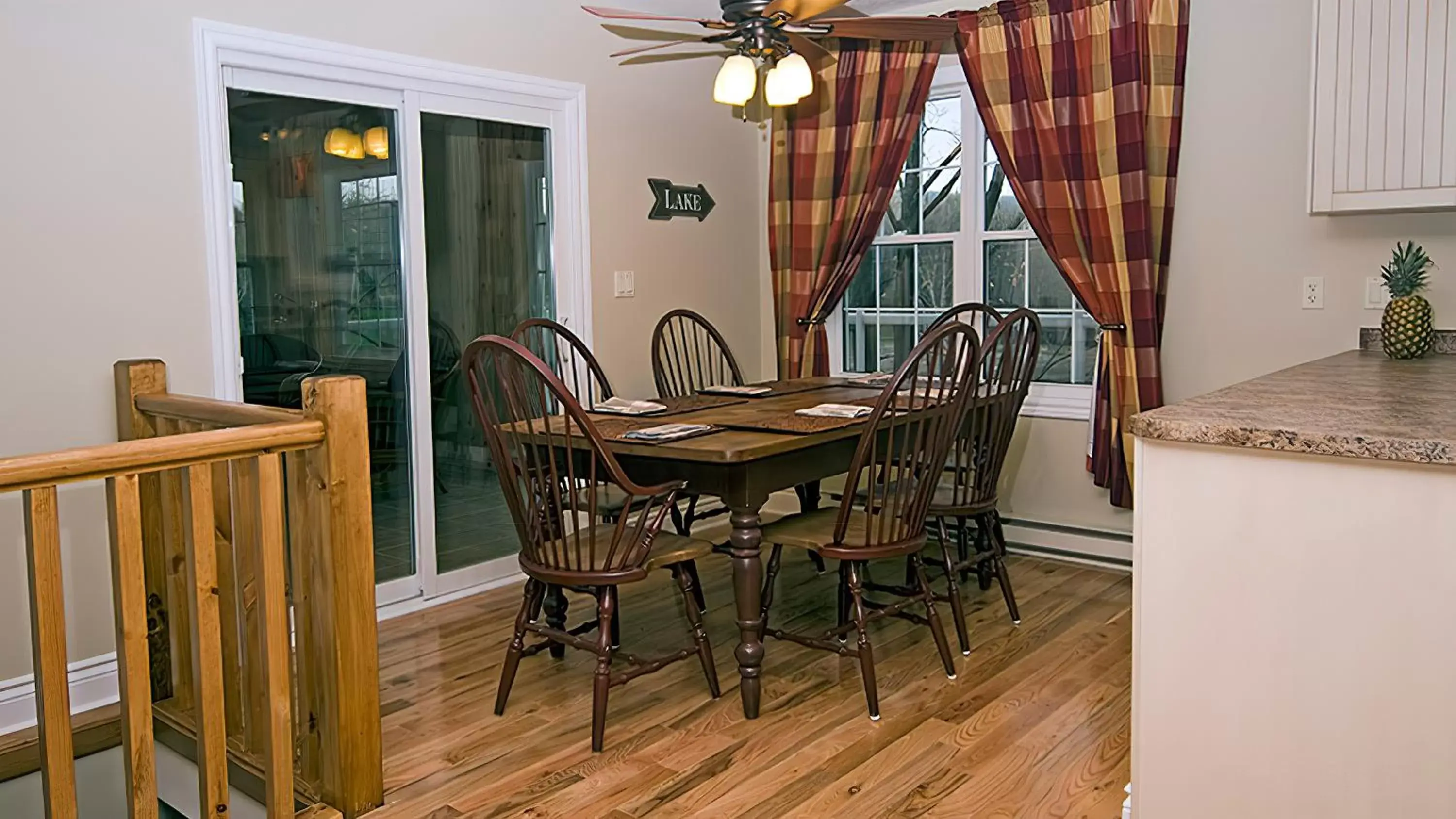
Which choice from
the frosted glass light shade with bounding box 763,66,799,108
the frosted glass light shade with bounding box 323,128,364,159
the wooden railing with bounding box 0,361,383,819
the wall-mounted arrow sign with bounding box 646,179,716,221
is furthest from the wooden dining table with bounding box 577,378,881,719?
the wall-mounted arrow sign with bounding box 646,179,716,221

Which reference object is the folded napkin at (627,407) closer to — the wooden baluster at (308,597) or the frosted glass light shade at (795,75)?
the frosted glass light shade at (795,75)

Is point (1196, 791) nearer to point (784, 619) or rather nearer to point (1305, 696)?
point (1305, 696)

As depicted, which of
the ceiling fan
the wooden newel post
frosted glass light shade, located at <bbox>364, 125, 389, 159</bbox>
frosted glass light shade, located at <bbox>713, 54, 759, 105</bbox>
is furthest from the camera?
frosted glass light shade, located at <bbox>364, 125, 389, 159</bbox>

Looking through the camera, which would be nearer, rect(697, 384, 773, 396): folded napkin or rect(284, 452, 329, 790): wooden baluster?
rect(284, 452, 329, 790): wooden baluster

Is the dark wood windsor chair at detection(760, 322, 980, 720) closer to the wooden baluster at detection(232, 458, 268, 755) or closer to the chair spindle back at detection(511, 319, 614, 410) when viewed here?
the chair spindle back at detection(511, 319, 614, 410)

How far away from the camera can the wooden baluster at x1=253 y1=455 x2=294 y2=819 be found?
2.18 metres

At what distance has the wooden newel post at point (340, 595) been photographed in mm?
2258

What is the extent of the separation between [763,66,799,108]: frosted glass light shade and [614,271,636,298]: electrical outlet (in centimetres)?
133

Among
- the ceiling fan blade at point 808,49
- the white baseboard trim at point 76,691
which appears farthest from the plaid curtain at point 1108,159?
the white baseboard trim at point 76,691

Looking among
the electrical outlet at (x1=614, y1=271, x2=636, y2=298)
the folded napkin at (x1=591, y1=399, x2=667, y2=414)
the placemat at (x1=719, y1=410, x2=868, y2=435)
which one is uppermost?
the electrical outlet at (x1=614, y1=271, x2=636, y2=298)

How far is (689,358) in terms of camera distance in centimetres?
497

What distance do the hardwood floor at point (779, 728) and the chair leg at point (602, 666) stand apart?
6 cm

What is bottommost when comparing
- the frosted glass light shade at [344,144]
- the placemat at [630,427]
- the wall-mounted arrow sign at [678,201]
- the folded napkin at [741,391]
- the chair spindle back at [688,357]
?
the placemat at [630,427]

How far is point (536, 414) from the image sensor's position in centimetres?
425
